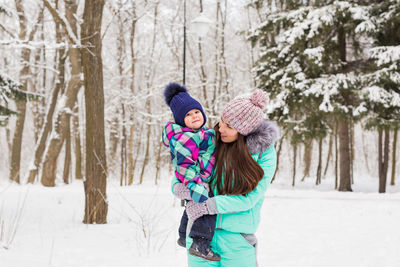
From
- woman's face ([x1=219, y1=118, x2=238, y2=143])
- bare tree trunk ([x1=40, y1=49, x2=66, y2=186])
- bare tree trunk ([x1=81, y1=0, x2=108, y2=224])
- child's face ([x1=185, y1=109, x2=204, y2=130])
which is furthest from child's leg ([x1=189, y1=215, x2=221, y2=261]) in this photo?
bare tree trunk ([x1=40, y1=49, x2=66, y2=186])

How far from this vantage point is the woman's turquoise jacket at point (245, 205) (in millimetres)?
1940

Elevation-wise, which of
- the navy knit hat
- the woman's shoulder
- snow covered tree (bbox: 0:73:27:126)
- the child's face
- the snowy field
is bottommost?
the snowy field

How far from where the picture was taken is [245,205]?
1.96m

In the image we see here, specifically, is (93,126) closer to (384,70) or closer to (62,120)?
(62,120)

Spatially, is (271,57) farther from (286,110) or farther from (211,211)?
(211,211)

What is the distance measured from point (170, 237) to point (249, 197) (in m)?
4.29

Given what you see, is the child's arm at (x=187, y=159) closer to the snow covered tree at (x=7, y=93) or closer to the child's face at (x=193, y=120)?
the child's face at (x=193, y=120)

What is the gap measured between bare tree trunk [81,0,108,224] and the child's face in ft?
14.7

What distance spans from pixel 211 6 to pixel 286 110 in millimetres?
11297

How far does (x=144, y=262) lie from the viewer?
4461mm

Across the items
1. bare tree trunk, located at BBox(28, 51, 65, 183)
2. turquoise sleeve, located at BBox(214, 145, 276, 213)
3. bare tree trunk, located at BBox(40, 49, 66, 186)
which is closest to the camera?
turquoise sleeve, located at BBox(214, 145, 276, 213)

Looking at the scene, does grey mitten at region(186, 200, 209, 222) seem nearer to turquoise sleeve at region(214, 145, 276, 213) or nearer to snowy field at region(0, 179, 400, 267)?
turquoise sleeve at region(214, 145, 276, 213)

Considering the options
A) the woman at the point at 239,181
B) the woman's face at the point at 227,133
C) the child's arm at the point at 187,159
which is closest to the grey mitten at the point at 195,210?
the woman at the point at 239,181

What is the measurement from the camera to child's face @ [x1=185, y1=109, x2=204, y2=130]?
7.27 feet
